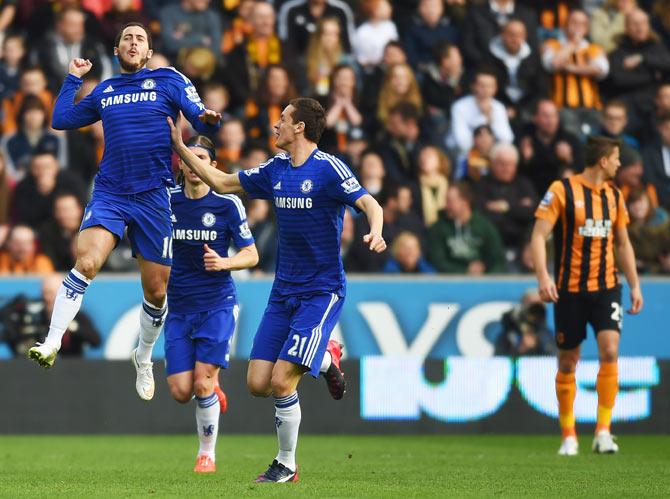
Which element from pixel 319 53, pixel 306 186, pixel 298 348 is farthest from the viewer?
pixel 319 53

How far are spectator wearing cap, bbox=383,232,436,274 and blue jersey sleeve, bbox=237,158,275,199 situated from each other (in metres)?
6.39

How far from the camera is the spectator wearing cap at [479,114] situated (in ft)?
59.6

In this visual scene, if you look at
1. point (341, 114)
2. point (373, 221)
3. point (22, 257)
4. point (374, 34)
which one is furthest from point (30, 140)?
point (373, 221)

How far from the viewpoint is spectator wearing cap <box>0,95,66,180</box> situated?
1705 centimetres

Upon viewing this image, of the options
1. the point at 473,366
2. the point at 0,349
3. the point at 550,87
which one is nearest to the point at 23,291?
the point at 0,349

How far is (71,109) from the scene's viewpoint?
394 inches

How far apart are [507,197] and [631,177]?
1736mm

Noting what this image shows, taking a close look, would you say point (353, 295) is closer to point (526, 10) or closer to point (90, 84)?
point (90, 84)

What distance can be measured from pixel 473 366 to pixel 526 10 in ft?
20.6

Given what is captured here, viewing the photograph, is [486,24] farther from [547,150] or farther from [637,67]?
[547,150]

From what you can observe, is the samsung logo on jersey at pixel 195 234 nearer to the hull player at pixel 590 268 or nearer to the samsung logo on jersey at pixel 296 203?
the samsung logo on jersey at pixel 296 203

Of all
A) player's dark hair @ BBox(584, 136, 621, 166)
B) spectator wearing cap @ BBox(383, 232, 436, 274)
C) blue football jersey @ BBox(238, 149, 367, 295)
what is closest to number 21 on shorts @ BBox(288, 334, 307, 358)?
blue football jersey @ BBox(238, 149, 367, 295)

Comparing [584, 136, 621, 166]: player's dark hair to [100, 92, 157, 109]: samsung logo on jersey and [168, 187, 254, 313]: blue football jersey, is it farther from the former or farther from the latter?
[100, 92, 157, 109]: samsung logo on jersey

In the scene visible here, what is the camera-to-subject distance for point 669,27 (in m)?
20.3
